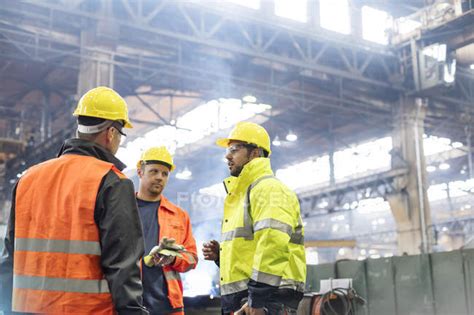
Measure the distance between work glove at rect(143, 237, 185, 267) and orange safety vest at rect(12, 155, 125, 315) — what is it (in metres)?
1.67

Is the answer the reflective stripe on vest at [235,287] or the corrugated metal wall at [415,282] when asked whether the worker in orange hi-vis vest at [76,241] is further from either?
the corrugated metal wall at [415,282]

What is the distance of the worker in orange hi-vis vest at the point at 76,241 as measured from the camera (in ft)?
7.73

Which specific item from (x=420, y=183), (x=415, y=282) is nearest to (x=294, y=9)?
(x=420, y=183)

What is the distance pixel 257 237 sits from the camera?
343cm

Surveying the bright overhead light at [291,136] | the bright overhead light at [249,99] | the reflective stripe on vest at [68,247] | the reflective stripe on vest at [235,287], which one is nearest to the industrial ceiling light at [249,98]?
the bright overhead light at [249,99]

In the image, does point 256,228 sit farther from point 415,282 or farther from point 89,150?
point 415,282

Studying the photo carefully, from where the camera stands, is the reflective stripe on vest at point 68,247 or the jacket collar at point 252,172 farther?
the jacket collar at point 252,172

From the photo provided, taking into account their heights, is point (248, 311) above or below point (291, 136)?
below

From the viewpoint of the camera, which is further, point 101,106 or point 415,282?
point 415,282

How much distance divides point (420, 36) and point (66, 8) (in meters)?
11.2

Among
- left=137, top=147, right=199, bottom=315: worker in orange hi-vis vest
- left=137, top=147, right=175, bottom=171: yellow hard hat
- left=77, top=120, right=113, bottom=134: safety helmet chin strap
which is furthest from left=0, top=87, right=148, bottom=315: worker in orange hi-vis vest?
left=137, top=147, right=175, bottom=171: yellow hard hat

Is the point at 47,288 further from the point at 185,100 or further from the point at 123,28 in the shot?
the point at 185,100

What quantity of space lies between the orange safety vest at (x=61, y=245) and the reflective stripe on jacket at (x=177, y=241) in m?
1.91

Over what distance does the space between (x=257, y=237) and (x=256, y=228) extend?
0.06 meters
